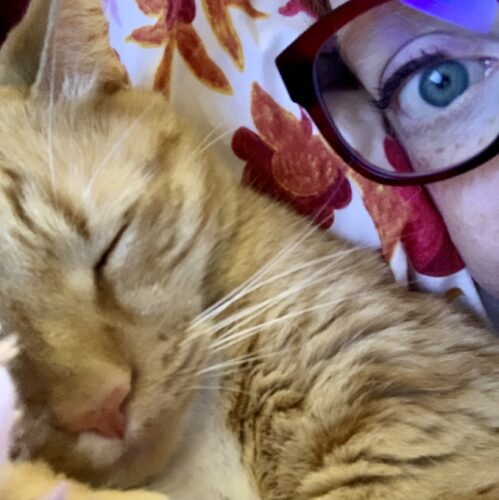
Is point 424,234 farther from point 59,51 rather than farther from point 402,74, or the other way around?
point 59,51

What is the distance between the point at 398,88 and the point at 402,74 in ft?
0.06

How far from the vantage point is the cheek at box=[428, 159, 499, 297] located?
35.5 inches

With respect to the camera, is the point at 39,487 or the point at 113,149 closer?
the point at 39,487

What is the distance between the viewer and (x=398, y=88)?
92 centimetres

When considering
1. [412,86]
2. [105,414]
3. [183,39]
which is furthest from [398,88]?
[105,414]

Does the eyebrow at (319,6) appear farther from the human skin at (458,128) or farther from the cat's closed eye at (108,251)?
the cat's closed eye at (108,251)

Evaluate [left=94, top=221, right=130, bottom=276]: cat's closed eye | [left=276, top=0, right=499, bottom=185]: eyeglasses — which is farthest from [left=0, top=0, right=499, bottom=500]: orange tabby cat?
[left=276, top=0, right=499, bottom=185]: eyeglasses

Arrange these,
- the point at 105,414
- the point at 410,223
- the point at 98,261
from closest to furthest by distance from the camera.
Answer: the point at 105,414 < the point at 98,261 < the point at 410,223

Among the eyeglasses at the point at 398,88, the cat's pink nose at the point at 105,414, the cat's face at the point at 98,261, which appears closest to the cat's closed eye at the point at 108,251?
the cat's face at the point at 98,261

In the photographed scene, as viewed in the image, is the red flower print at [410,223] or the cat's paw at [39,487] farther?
the red flower print at [410,223]

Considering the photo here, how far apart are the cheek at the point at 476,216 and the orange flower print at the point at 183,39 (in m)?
0.32

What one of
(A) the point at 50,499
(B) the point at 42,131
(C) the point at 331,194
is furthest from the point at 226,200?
(A) the point at 50,499

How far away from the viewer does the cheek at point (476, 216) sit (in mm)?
902

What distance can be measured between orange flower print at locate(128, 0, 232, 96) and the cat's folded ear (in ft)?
0.36
